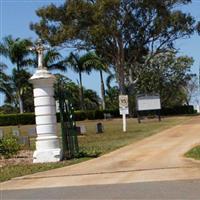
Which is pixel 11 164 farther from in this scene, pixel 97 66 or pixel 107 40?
pixel 97 66

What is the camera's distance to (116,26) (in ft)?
187

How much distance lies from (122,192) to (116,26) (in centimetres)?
4679

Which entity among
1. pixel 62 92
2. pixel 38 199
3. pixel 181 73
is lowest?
pixel 38 199

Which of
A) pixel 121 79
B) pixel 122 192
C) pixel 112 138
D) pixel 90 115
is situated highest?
pixel 121 79

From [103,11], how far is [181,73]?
20.0m

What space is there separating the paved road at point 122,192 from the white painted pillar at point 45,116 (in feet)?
19.9

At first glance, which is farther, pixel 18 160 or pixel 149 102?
pixel 149 102

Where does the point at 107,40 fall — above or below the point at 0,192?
above

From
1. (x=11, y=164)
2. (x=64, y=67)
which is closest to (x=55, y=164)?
(x=11, y=164)

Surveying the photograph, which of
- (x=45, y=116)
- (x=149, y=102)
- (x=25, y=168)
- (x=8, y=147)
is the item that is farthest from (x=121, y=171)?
(x=149, y=102)

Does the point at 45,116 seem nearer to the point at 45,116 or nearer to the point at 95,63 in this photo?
the point at 45,116

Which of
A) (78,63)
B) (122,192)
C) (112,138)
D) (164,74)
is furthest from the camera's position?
(164,74)

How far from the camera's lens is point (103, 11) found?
55344 mm

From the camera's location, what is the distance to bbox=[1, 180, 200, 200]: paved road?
10555 mm
